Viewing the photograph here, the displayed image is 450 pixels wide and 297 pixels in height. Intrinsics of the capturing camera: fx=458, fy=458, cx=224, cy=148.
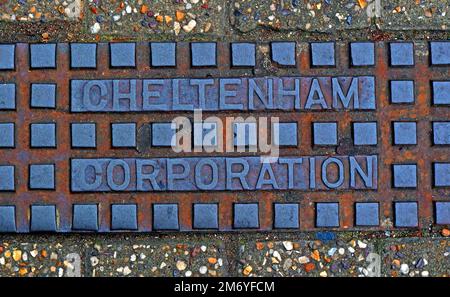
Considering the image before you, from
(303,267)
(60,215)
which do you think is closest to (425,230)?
(303,267)

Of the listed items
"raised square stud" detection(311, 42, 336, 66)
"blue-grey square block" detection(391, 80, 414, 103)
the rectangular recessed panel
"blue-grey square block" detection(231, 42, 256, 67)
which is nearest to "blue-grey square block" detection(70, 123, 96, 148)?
the rectangular recessed panel

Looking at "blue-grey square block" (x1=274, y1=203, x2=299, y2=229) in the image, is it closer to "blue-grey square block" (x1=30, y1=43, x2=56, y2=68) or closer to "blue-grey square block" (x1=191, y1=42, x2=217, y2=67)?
"blue-grey square block" (x1=191, y1=42, x2=217, y2=67)

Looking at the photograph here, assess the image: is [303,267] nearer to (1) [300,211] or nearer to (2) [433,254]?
(1) [300,211]

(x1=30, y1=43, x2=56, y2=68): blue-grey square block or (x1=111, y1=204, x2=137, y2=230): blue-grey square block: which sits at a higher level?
(x1=30, y1=43, x2=56, y2=68): blue-grey square block

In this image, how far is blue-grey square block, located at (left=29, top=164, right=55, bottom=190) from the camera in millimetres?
1582

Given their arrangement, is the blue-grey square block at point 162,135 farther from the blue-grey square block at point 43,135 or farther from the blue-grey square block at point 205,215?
the blue-grey square block at point 43,135

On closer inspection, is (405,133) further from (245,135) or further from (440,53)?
(245,135)

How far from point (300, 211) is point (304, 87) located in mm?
433

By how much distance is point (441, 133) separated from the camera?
158cm

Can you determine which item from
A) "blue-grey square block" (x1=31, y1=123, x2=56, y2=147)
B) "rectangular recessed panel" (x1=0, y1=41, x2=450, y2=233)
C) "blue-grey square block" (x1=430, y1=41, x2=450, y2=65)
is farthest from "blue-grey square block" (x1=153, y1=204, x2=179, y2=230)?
"blue-grey square block" (x1=430, y1=41, x2=450, y2=65)

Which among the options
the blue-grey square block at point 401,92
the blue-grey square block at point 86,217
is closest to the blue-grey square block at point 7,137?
the blue-grey square block at point 86,217

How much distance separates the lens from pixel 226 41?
5.35 feet

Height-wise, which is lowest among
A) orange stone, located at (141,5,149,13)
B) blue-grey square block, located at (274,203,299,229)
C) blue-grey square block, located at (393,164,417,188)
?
blue-grey square block, located at (274,203,299,229)
